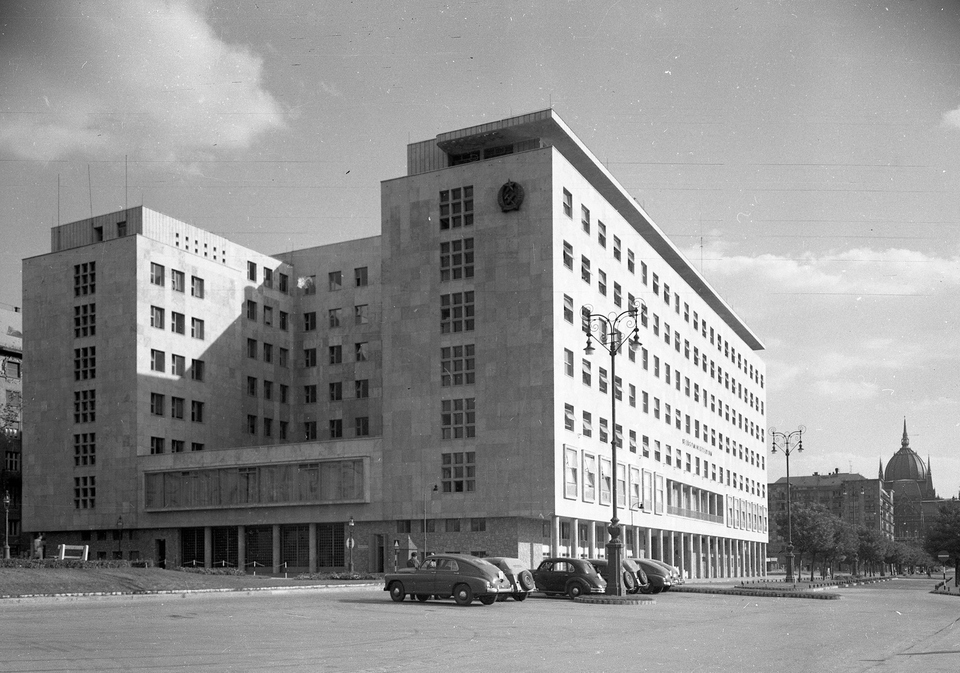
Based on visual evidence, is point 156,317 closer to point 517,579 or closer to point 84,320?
point 84,320

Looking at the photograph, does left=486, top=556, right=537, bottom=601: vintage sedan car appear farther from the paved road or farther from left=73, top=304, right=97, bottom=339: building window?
left=73, top=304, right=97, bottom=339: building window

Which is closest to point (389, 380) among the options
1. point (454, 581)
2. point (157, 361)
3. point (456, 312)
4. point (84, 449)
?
point (456, 312)

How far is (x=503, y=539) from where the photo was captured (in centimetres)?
6638

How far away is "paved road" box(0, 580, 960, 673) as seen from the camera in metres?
17.0

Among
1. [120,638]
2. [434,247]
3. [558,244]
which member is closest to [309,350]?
[434,247]

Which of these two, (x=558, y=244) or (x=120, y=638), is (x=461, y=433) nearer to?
(x=558, y=244)

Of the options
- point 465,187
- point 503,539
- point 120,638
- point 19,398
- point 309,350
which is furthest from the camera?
point 19,398

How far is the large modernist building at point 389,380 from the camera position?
224 feet

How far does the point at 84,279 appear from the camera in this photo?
82.0 meters

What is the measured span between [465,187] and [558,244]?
7.57m

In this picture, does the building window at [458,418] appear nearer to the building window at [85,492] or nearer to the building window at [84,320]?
the building window at [85,492]

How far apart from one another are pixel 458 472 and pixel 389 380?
7973 millimetres

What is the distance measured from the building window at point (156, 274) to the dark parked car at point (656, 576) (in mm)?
47195

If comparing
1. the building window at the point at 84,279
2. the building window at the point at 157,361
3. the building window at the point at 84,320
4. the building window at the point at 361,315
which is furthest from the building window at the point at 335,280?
the building window at the point at 84,320
